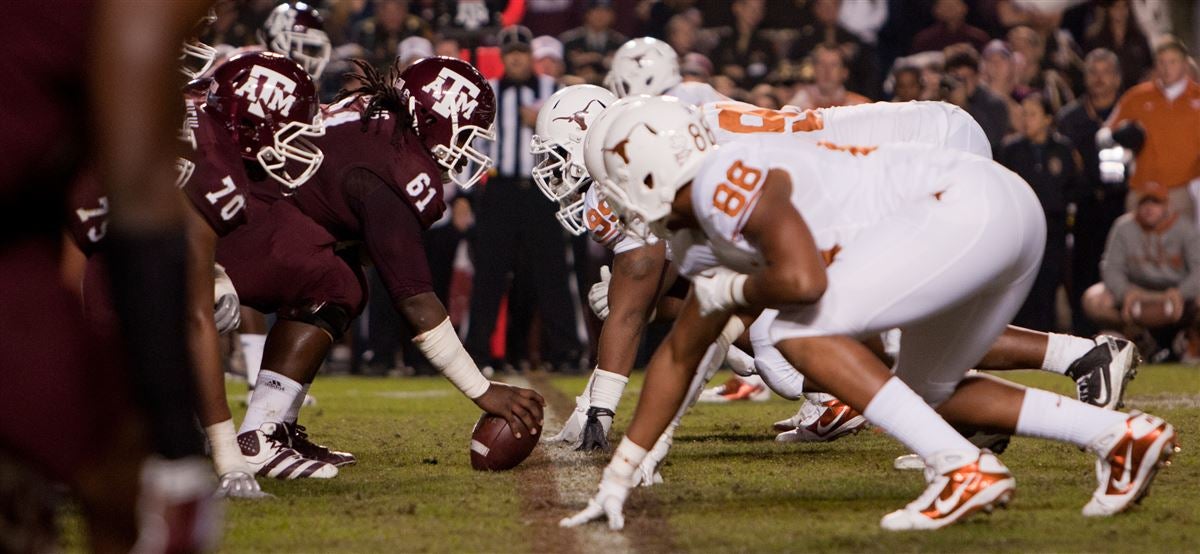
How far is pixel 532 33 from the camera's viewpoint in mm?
10641

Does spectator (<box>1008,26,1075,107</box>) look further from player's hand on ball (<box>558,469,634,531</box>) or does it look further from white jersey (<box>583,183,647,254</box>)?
player's hand on ball (<box>558,469,634,531</box>)

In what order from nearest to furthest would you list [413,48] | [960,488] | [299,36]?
[960,488], [299,36], [413,48]

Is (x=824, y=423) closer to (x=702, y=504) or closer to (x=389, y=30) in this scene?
(x=702, y=504)

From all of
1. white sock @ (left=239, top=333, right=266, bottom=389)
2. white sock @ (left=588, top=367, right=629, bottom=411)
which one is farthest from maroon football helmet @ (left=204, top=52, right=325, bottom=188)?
white sock @ (left=239, top=333, right=266, bottom=389)

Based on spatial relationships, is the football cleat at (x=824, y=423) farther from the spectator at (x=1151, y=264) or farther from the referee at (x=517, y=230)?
the spectator at (x=1151, y=264)

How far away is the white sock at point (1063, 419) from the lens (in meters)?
3.70

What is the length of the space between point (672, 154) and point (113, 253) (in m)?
1.97

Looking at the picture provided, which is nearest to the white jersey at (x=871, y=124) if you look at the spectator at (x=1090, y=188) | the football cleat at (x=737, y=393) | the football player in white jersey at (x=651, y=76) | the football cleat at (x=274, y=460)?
the football player in white jersey at (x=651, y=76)

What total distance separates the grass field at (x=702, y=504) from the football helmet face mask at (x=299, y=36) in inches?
61.4

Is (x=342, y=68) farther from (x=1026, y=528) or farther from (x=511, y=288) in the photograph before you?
(x=1026, y=528)

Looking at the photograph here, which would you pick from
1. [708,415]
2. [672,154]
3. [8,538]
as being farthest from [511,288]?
[8,538]

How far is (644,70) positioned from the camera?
6422mm

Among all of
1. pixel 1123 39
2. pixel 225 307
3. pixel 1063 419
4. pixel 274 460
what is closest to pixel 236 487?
pixel 274 460

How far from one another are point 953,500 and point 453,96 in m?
2.34
